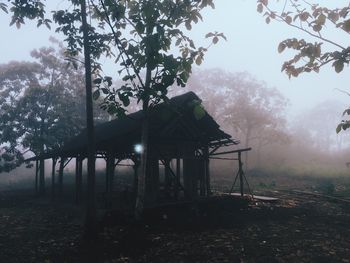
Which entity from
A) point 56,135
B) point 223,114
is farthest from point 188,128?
point 223,114

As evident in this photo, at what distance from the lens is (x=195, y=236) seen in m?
10.2

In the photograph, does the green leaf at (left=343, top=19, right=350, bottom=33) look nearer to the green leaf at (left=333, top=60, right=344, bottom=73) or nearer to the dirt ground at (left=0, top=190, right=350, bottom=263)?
the green leaf at (left=333, top=60, right=344, bottom=73)

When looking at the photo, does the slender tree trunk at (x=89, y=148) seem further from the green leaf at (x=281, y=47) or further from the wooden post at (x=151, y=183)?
the green leaf at (x=281, y=47)

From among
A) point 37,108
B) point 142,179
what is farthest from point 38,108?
point 142,179

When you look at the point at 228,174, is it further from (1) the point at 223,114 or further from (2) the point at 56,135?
(2) the point at 56,135

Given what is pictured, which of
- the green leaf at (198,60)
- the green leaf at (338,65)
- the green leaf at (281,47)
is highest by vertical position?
the green leaf at (198,60)

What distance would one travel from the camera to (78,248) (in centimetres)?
920

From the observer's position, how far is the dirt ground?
8383 millimetres

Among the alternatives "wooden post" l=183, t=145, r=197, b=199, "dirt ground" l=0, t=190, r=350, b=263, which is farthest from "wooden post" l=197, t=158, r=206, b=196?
"dirt ground" l=0, t=190, r=350, b=263

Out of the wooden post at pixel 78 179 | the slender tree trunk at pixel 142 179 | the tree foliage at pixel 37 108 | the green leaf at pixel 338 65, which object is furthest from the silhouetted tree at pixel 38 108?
the green leaf at pixel 338 65

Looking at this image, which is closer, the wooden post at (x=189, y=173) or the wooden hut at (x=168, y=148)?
the wooden hut at (x=168, y=148)

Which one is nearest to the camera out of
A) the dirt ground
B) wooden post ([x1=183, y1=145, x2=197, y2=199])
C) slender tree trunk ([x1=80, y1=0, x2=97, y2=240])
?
the dirt ground

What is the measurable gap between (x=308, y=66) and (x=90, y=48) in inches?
359

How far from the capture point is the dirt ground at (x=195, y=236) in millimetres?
8383
